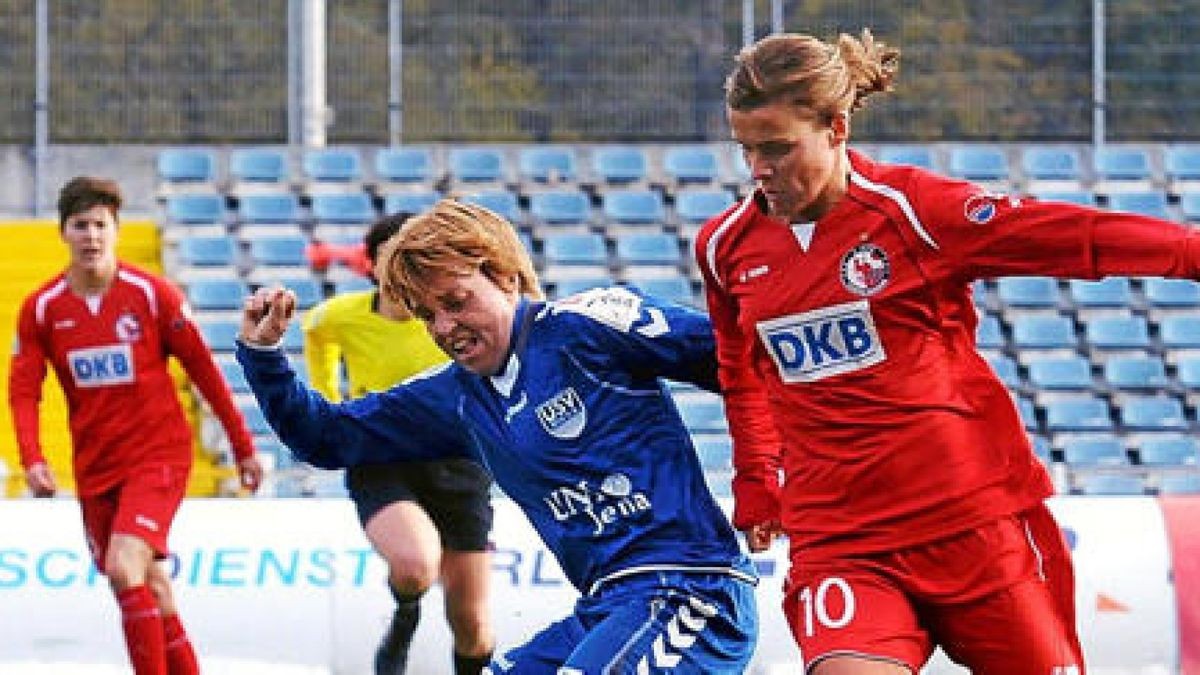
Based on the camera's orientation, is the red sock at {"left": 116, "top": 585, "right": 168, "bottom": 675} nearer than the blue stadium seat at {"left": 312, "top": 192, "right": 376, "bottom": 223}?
Yes

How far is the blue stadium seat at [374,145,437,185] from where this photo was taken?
1884 cm

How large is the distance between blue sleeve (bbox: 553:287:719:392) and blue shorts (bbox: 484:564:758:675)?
1.50 feet

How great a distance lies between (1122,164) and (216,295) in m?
6.46

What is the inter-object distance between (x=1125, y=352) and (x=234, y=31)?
6.72 metres

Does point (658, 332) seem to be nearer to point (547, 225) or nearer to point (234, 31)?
point (547, 225)

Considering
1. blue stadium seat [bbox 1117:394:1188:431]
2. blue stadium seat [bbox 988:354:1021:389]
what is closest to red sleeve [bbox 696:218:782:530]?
blue stadium seat [bbox 988:354:1021:389]

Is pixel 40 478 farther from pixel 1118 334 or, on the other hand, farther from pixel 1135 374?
pixel 1118 334

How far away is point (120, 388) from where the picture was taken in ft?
32.0

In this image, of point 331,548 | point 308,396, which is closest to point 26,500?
point 331,548

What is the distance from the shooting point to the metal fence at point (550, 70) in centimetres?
1912

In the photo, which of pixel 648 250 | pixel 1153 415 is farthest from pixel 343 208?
pixel 1153 415

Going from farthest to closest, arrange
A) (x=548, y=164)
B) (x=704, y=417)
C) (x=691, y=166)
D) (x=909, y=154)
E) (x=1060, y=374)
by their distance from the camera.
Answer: (x=691, y=166)
(x=548, y=164)
(x=909, y=154)
(x=1060, y=374)
(x=704, y=417)

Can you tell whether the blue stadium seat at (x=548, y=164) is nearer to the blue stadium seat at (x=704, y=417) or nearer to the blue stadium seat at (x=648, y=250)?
the blue stadium seat at (x=648, y=250)

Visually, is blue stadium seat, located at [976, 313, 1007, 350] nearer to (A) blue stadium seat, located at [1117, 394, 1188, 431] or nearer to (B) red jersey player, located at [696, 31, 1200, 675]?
(A) blue stadium seat, located at [1117, 394, 1188, 431]
